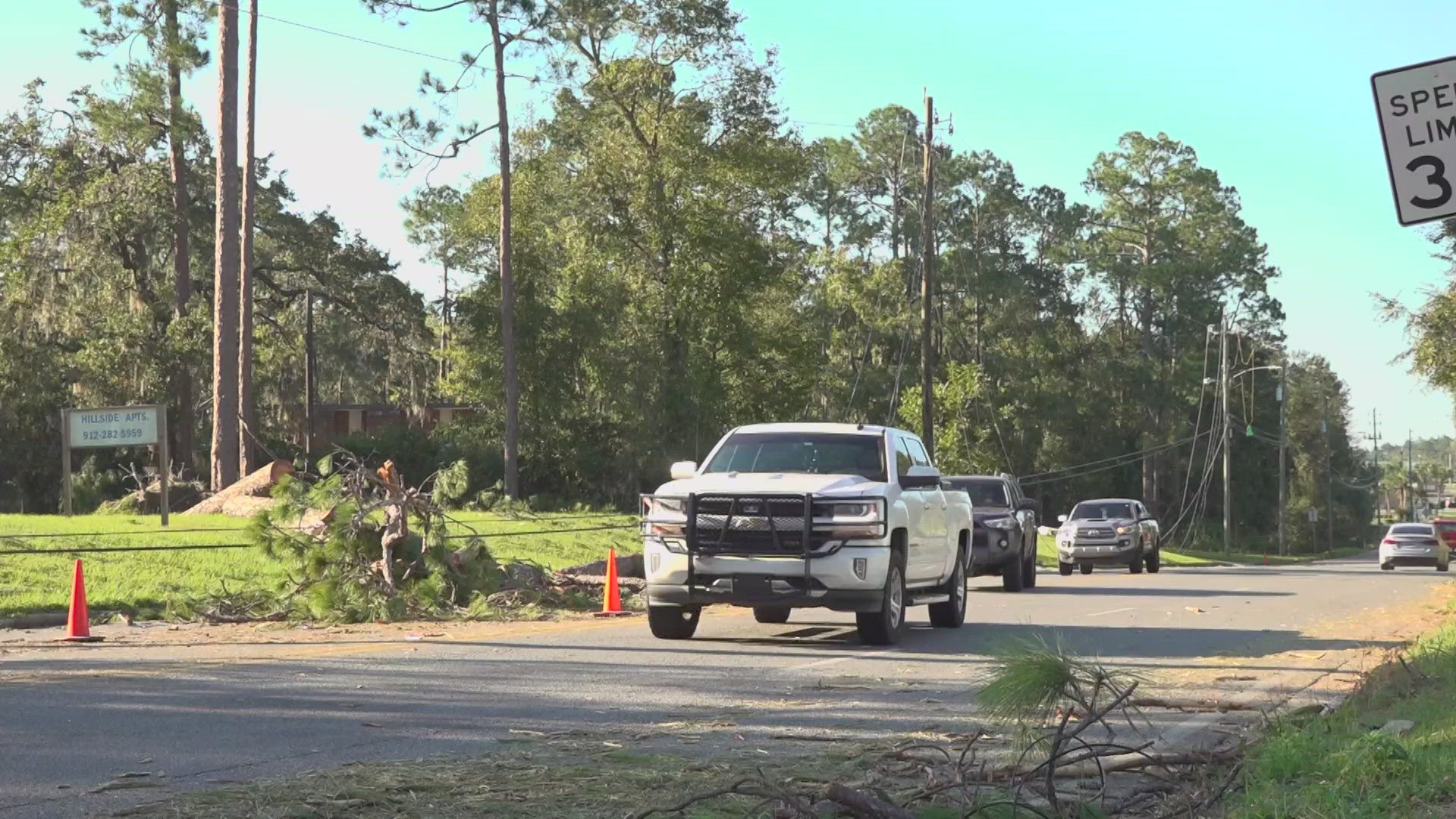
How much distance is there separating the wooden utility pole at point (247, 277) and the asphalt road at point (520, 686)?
69.4 feet

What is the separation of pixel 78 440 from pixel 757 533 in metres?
15.6

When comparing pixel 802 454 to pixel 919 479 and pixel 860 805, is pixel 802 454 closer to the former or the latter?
pixel 919 479

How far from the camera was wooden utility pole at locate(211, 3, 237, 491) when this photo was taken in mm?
34688

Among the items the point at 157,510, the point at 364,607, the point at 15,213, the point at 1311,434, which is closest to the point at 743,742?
the point at 364,607

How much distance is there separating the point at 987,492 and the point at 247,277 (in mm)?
19808

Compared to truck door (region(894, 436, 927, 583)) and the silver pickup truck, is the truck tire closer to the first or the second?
the silver pickup truck

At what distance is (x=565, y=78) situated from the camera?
5125 centimetres

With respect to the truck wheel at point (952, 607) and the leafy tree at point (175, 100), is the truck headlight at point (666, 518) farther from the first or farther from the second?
the leafy tree at point (175, 100)

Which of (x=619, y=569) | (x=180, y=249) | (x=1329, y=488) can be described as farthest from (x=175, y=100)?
(x=1329, y=488)

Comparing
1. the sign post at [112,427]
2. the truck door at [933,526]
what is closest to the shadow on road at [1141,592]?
the truck door at [933,526]

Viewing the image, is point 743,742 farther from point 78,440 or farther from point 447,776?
point 78,440

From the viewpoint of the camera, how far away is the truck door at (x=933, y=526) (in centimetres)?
1705

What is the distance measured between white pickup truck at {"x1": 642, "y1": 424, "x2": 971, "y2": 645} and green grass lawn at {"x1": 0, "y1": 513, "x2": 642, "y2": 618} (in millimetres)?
6334

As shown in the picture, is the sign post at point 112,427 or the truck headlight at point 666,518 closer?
the truck headlight at point 666,518
